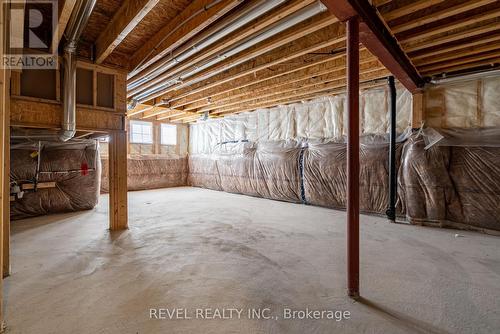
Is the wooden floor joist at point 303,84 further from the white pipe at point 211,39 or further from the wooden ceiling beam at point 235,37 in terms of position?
the white pipe at point 211,39

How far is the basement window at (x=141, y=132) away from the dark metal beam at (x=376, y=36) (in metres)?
6.92

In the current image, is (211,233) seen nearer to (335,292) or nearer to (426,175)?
(335,292)

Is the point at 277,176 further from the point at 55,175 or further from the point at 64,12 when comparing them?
the point at 64,12

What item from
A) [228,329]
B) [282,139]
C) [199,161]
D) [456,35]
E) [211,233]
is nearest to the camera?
[228,329]

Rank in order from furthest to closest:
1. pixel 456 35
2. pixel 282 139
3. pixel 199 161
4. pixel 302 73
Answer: pixel 199 161 → pixel 282 139 → pixel 302 73 → pixel 456 35

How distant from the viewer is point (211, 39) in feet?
8.03

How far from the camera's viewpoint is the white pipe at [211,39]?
193 centimetres

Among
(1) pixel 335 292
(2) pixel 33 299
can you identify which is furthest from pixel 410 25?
(2) pixel 33 299

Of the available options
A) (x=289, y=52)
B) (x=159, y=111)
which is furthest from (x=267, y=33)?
(x=159, y=111)

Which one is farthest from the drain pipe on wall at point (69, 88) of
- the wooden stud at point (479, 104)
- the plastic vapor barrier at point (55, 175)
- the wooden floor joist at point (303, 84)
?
the wooden stud at point (479, 104)

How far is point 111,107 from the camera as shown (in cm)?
310

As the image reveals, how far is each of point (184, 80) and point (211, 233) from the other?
8.51 ft

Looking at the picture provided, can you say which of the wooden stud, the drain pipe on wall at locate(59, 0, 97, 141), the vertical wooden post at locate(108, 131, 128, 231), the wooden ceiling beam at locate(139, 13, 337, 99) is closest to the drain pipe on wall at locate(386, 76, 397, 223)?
the wooden stud

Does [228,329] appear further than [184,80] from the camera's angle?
No
